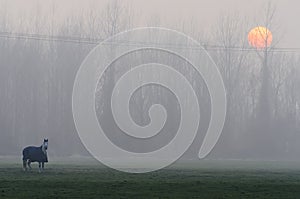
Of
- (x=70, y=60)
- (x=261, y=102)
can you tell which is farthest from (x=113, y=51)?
(x=261, y=102)

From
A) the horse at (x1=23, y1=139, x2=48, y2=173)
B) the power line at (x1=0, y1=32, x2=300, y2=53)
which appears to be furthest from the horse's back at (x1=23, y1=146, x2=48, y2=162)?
the power line at (x1=0, y1=32, x2=300, y2=53)

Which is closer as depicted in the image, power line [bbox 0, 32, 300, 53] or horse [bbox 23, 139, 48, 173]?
horse [bbox 23, 139, 48, 173]

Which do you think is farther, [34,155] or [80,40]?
[80,40]

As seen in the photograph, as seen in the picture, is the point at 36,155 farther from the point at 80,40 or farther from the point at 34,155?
the point at 80,40

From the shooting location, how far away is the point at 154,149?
4126 inches

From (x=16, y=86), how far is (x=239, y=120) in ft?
128

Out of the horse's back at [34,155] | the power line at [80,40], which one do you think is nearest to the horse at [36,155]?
the horse's back at [34,155]

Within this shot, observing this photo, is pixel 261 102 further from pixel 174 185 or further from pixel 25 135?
pixel 174 185

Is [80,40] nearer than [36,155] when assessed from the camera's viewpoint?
No

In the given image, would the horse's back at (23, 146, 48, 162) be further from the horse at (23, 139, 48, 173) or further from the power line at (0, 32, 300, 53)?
the power line at (0, 32, 300, 53)

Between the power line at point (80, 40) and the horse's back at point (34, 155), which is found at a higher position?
the power line at point (80, 40)

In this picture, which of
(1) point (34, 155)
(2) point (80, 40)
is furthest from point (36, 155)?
(2) point (80, 40)

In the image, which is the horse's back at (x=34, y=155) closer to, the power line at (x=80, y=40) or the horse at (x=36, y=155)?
the horse at (x=36, y=155)

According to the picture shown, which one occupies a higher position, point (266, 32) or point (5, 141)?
point (266, 32)
